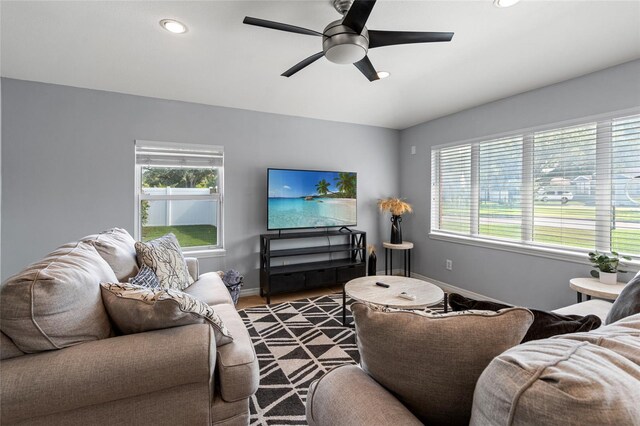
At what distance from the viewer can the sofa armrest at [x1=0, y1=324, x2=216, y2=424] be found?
0.91 m

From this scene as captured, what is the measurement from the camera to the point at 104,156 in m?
3.01

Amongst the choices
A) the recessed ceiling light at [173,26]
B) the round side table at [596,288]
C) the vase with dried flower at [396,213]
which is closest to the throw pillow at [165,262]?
the recessed ceiling light at [173,26]

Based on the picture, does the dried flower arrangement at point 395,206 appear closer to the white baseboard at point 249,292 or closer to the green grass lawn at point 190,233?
the white baseboard at point 249,292

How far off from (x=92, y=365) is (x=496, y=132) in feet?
12.9

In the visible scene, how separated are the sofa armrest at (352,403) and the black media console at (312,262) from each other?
8.16 ft

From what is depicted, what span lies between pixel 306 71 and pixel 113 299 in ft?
7.67

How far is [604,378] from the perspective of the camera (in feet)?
1.46

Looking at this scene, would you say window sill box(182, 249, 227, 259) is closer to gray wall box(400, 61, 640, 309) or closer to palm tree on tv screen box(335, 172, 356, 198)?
palm tree on tv screen box(335, 172, 356, 198)

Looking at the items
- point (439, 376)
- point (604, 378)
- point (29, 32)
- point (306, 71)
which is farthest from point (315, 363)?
point (29, 32)

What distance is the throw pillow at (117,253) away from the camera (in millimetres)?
1690

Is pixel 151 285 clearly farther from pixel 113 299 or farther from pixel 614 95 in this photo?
pixel 614 95

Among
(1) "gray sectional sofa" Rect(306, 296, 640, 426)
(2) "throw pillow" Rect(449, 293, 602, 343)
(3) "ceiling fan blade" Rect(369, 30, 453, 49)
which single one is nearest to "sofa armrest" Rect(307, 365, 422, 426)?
(1) "gray sectional sofa" Rect(306, 296, 640, 426)

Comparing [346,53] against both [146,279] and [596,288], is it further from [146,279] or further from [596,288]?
[596,288]

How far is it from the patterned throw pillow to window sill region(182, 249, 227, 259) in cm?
151
